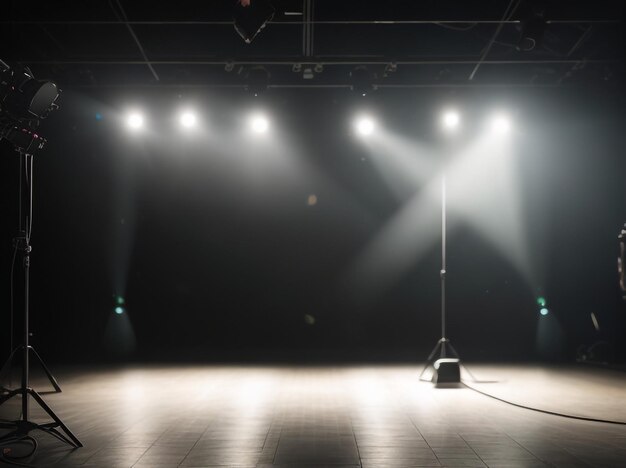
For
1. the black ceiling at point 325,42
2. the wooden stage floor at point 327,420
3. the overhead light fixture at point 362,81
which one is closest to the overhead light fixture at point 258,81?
the black ceiling at point 325,42

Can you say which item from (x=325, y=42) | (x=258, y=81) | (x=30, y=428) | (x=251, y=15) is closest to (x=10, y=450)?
(x=30, y=428)

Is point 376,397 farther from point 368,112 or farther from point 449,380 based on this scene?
point 368,112

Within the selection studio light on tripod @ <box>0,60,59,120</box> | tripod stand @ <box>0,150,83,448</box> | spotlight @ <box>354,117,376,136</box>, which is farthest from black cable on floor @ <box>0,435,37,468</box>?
spotlight @ <box>354,117,376,136</box>

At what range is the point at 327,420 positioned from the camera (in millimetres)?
4859

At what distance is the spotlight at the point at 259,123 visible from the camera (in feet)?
30.1

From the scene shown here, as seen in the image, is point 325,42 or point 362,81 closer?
point 362,81

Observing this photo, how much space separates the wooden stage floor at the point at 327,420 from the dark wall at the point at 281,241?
7.91 ft

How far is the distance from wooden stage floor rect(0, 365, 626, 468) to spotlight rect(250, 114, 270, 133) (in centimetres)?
359

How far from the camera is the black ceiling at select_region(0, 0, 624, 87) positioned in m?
6.91

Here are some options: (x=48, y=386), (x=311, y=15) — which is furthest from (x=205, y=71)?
(x=48, y=386)

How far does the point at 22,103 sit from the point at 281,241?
6501 mm

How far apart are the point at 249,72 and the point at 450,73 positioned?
8.35 feet

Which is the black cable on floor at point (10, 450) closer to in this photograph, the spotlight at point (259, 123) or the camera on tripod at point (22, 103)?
the camera on tripod at point (22, 103)

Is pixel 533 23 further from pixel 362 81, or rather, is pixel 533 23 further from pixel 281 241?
pixel 281 241
